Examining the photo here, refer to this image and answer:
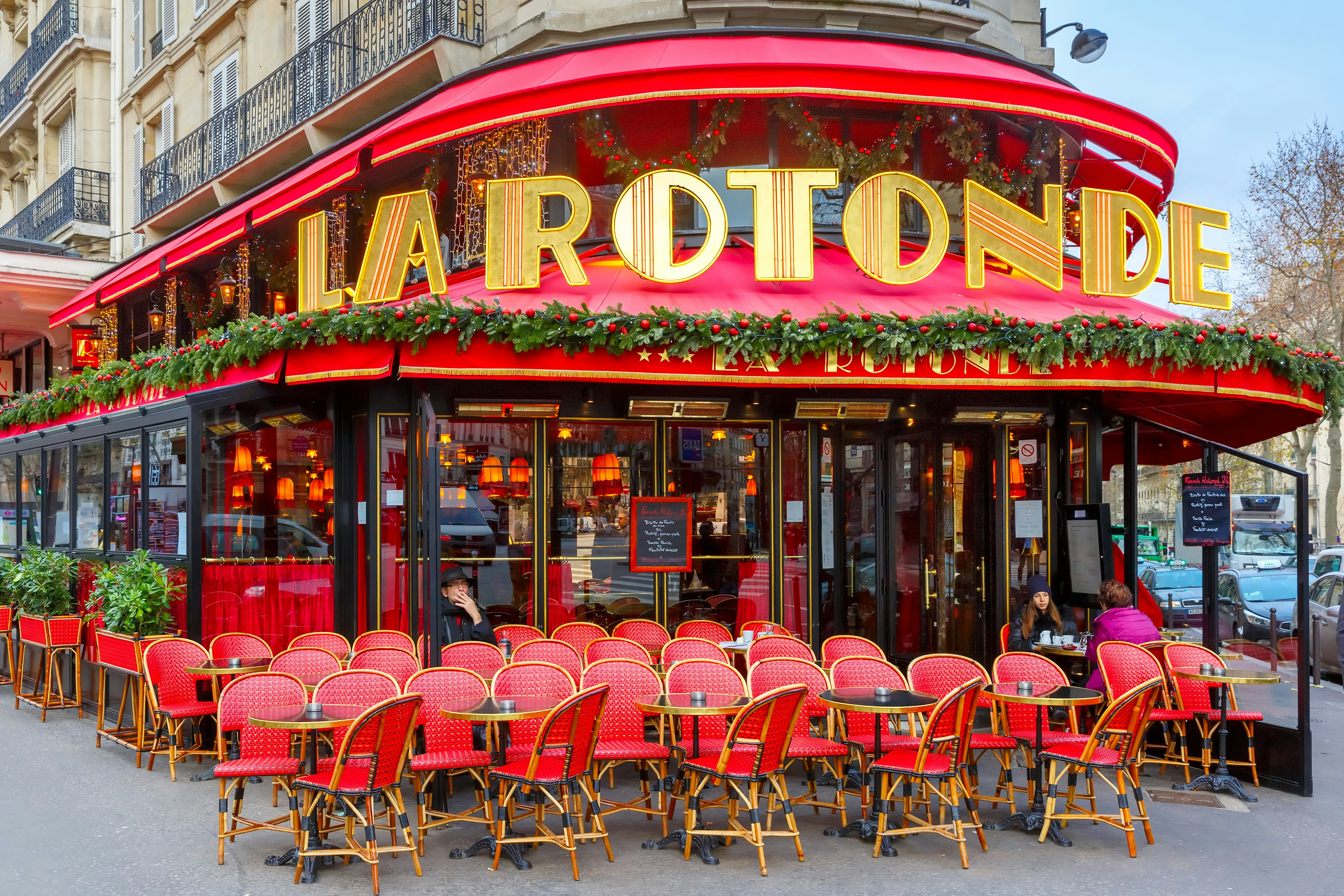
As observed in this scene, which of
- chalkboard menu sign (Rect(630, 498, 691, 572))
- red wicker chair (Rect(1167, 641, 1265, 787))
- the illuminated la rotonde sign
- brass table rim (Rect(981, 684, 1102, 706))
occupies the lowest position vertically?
red wicker chair (Rect(1167, 641, 1265, 787))

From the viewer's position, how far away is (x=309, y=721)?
245 inches

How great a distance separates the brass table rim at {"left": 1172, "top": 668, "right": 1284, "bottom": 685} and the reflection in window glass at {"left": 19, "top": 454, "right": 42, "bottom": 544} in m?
14.8

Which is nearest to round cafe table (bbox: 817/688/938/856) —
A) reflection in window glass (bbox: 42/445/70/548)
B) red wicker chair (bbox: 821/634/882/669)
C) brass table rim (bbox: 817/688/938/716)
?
brass table rim (bbox: 817/688/938/716)

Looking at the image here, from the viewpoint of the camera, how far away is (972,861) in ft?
21.4

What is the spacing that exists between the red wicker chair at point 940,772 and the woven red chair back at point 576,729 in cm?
172

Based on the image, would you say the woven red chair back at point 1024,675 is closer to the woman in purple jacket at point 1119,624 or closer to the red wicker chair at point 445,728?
the woman in purple jacket at point 1119,624

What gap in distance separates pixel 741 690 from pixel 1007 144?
296 inches

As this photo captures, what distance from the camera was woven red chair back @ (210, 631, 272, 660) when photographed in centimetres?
905

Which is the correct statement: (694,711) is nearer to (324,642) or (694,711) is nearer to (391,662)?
(391,662)

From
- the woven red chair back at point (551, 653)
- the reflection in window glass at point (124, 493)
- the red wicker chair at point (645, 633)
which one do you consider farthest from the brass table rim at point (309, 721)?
the reflection in window glass at point (124, 493)

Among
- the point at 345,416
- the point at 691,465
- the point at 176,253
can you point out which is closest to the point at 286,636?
the point at 345,416

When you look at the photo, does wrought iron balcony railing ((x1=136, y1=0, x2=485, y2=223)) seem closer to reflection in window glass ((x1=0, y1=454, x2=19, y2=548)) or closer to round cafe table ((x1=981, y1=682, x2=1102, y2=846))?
reflection in window glass ((x1=0, y1=454, x2=19, y2=548))

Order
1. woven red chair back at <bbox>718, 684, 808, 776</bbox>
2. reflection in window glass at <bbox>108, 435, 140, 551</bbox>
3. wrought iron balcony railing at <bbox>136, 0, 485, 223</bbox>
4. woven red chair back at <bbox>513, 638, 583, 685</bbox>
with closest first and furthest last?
1. woven red chair back at <bbox>718, 684, 808, 776</bbox>
2. woven red chair back at <bbox>513, 638, 583, 685</bbox>
3. reflection in window glass at <bbox>108, 435, 140, 551</bbox>
4. wrought iron balcony railing at <bbox>136, 0, 485, 223</bbox>

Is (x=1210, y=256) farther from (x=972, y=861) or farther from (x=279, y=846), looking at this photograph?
(x=279, y=846)
